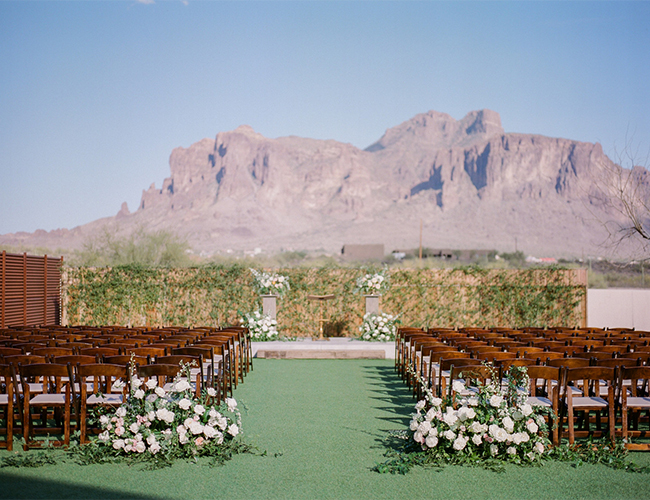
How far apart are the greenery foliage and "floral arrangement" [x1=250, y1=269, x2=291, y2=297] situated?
1.24m

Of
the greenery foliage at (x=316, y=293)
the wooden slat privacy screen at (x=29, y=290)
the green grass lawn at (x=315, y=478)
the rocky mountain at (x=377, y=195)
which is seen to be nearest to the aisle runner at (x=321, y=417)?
the green grass lawn at (x=315, y=478)

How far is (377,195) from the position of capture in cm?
11281

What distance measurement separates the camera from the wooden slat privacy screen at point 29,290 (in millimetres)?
14461

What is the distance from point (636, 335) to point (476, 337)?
108 inches

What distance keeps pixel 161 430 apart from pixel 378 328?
10.1 m

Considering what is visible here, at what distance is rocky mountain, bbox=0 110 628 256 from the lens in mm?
84750

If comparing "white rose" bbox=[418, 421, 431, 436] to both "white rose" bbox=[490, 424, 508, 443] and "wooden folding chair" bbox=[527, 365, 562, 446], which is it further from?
"wooden folding chair" bbox=[527, 365, 562, 446]

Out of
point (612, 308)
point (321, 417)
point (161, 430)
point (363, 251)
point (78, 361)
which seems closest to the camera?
point (161, 430)

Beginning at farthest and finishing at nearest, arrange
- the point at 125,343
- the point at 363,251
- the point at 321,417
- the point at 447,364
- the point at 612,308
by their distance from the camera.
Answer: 1. the point at 363,251
2. the point at 612,308
3. the point at 125,343
4. the point at 321,417
5. the point at 447,364

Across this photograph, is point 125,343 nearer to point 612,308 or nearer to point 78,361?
point 78,361

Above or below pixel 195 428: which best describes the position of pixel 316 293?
above

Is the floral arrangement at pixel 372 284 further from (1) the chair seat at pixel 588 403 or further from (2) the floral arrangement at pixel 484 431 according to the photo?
(2) the floral arrangement at pixel 484 431

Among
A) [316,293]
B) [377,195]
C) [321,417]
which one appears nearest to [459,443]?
[321,417]

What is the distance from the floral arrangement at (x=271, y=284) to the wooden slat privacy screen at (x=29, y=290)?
578cm
